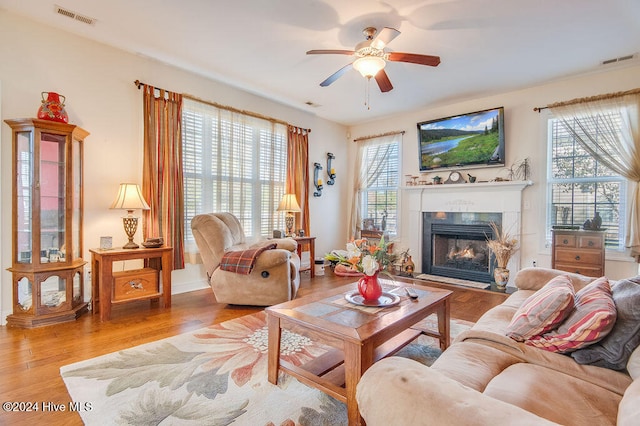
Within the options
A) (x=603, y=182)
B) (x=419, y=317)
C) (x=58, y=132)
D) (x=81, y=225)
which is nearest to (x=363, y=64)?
(x=419, y=317)

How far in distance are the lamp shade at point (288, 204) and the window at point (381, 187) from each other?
1761mm

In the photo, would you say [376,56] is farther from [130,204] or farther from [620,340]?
[130,204]

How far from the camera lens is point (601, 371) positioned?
1.28 m

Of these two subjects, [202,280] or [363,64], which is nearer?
[363,64]

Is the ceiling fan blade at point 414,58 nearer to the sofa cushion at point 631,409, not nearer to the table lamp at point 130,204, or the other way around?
the sofa cushion at point 631,409

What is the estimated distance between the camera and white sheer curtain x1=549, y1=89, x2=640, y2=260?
3582 mm

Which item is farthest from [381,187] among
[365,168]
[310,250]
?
[310,250]

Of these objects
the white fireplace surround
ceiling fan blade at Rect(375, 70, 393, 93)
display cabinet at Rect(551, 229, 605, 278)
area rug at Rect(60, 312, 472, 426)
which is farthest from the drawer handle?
display cabinet at Rect(551, 229, 605, 278)

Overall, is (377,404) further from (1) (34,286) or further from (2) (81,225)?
(2) (81,225)

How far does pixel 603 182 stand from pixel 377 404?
461 centimetres

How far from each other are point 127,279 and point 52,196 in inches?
39.6

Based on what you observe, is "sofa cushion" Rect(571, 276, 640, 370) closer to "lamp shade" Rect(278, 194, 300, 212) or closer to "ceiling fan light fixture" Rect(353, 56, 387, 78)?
"ceiling fan light fixture" Rect(353, 56, 387, 78)

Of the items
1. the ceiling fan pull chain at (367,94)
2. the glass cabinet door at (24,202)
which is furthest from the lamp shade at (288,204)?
the glass cabinet door at (24,202)

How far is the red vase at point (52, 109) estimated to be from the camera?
2.79 meters
